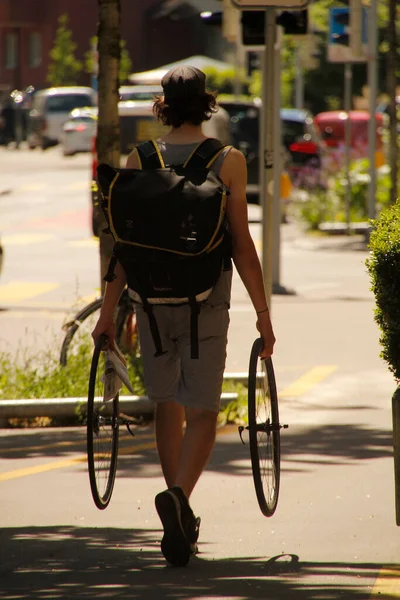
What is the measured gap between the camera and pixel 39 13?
216ft

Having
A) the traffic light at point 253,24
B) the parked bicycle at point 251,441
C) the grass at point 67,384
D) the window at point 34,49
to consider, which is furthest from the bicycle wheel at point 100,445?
the window at point 34,49

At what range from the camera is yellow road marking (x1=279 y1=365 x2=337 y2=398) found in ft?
31.3

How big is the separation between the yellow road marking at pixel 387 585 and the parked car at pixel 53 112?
1670 inches

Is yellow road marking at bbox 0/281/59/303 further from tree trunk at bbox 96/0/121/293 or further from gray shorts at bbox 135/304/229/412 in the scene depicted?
gray shorts at bbox 135/304/229/412

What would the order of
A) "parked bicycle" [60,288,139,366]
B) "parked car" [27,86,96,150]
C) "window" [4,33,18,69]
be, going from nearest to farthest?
"parked bicycle" [60,288,139,366] → "parked car" [27,86,96,150] → "window" [4,33,18,69]

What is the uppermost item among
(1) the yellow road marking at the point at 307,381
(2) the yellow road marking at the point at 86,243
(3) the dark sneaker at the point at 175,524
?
(3) the dark sneaker at the point at 175,524

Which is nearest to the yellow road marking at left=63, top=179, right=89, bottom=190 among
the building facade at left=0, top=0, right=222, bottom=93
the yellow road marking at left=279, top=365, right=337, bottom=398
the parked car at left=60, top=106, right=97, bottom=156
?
the parked car at left=60, top=106, right=97, bottom=156

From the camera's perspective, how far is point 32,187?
32812 millimetres

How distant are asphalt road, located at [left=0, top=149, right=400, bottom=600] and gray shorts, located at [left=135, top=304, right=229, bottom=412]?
1.97 ft

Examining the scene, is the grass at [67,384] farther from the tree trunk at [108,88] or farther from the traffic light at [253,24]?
the traffic light at [253,24]

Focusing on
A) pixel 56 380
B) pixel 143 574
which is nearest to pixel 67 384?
pixel 56 380

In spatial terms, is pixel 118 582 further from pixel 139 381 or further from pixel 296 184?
pixel 296 184

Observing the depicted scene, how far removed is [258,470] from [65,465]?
2.11 metres

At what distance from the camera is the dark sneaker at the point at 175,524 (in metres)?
5.22
